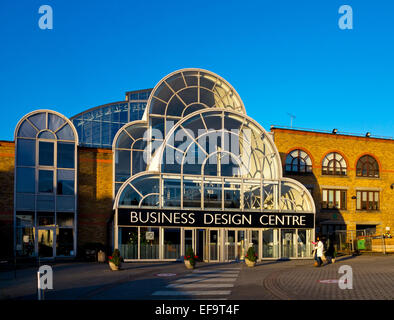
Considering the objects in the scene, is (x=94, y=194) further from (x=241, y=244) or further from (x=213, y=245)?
(x=241, y=244)

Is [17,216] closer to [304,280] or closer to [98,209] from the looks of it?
[98,209]

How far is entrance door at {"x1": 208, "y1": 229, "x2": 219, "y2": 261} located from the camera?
28.6 m

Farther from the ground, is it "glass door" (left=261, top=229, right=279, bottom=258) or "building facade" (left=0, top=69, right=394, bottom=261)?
"building facade" (left=0, top=69, right=394, bottom=261)

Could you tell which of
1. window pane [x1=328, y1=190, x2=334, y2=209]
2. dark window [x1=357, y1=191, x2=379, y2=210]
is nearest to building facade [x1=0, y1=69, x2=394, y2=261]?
window pane [x1=328, y1=190, x2=334, y2=209]

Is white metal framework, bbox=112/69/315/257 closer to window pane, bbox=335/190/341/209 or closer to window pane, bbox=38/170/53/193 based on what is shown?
window pane, bbox=38/170/53/193

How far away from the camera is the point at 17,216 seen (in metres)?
29.1

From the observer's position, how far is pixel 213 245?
94.3ft

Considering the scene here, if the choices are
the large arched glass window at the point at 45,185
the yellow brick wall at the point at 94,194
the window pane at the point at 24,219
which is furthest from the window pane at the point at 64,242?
the window pane at the point at 24,219

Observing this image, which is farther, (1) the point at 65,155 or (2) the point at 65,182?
(1) the point at 65,155

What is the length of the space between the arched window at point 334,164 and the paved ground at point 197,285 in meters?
17.3

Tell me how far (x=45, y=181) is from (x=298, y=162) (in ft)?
66.7

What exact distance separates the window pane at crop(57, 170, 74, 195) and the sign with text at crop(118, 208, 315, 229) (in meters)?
5.56

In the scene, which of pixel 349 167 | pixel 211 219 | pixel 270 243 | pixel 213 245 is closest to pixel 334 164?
pixel 349 167

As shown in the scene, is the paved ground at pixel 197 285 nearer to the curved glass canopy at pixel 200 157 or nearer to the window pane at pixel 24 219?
the window pane at pixel 24 219
